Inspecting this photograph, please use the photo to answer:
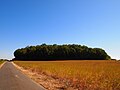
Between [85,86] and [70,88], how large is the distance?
903mm

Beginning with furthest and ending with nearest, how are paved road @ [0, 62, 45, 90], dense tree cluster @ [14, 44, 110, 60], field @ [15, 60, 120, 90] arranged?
dense tree cluster @ [14, 44, 110, 60], paved road @ [0, 62, 45, 90], field @ [15, 60, 120, 90]

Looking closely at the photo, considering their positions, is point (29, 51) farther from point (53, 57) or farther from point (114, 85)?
point (114, 85)

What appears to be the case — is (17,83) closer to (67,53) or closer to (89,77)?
(89,77)

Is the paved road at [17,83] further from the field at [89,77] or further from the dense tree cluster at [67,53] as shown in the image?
the dense tree cluster at [67,53]

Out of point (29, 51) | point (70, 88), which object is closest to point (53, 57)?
point (29, 51)

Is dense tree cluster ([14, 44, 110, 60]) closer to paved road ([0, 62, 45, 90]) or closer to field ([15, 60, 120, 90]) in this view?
field ([15, 60, 120, 90])

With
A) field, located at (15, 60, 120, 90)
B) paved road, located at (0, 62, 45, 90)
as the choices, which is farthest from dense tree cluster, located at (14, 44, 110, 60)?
paved road, located at (0, 62, 45, 90)

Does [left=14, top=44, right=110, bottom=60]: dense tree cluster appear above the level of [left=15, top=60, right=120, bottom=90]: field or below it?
above

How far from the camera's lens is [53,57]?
13912 centimetres

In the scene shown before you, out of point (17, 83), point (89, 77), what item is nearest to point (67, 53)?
point (89, 77)

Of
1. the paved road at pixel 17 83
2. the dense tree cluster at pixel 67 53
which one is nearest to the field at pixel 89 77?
the paved road at pixel 17 83

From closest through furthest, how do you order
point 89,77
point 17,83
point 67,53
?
point 17,83, point 89,77, point 67,53

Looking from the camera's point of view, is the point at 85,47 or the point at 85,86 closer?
the point at 85,86

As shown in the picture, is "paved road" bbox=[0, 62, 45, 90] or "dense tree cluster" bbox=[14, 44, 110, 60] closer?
"paved road" bbox=[0, 62, 45, 90]
